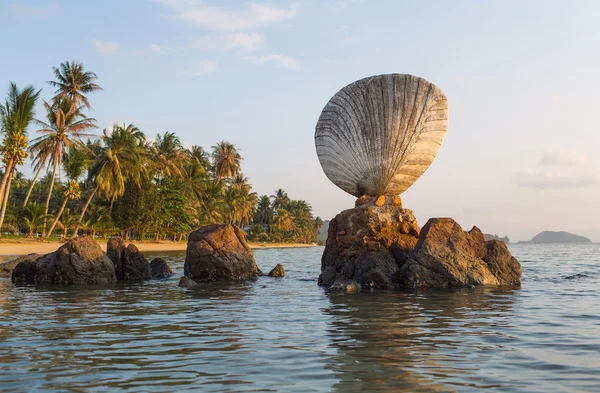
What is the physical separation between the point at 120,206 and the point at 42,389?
4296 cm

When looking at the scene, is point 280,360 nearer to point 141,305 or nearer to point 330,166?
point 141,305

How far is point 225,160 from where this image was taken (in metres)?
64.2

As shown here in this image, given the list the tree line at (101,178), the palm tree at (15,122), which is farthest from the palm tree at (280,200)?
the palm tree at (15,122)

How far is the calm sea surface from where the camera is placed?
13.4ft

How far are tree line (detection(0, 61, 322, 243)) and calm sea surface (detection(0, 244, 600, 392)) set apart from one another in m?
24.3

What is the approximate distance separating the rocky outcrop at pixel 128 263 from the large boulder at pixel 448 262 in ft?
26.4

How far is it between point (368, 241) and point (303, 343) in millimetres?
7871

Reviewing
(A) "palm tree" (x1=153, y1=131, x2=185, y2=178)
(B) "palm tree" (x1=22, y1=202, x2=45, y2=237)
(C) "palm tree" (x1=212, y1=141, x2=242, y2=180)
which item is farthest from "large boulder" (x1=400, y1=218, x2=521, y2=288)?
(C) "palm tree" (x1=212, y1=141, x2=242, y2=180)

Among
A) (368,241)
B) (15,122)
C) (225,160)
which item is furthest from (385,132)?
(225,160)

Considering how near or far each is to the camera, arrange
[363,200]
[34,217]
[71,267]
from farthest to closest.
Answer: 1. [34,217]
2. [363,200]
3. [71,267]

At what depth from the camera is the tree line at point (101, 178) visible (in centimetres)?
3339

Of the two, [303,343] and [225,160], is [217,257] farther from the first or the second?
[225,160]

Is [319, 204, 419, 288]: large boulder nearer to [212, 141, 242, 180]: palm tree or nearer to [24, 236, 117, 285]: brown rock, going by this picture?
[24, 236, 117, 285]: brown rock

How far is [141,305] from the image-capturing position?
925 centimetres
